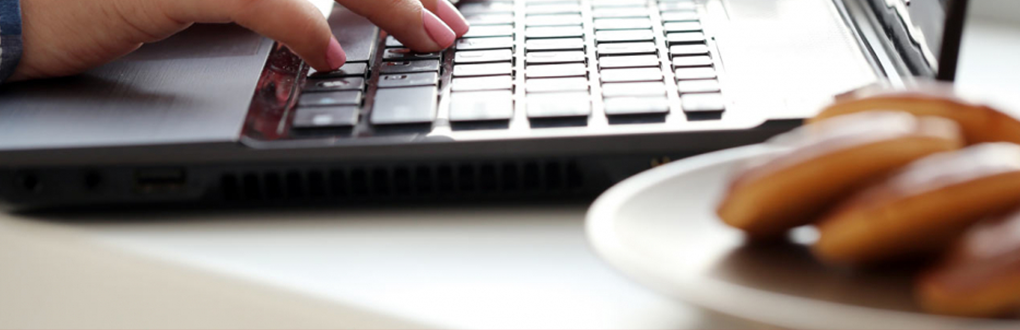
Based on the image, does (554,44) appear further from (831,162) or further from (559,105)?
(831,162)

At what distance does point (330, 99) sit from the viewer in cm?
53

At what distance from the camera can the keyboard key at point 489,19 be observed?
66 centimetres

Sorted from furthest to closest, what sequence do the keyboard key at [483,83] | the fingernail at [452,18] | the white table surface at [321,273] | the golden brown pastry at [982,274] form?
1. the fingernail at [452,18]
2. the keyboard key at [483,83]
3. the white table surface at [321,273]
4. the golden brown pastry at [982,274]

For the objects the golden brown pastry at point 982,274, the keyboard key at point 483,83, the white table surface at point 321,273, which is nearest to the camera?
the golden brown pastry at point 982,274

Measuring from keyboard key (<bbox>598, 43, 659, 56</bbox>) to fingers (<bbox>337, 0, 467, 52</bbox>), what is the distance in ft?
0.31

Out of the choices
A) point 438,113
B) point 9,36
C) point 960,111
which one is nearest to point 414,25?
point 438,113

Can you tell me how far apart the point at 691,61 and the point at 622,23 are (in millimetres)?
92

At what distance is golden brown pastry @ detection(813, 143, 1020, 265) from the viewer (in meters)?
0.30

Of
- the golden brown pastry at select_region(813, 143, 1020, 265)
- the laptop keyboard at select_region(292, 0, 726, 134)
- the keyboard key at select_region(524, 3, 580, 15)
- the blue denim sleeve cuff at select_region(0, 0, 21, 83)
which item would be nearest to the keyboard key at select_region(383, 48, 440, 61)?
the laptop keyboard at select_region(292, 0, 726, 134)

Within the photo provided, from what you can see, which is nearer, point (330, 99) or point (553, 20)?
point (330, 99)

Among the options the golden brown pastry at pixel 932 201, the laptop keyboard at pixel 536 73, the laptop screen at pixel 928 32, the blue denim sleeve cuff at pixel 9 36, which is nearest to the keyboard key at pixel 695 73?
the laptop keyboard at pixel 536 73

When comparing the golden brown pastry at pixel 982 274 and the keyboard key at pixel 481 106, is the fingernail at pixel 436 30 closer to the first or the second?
the keyboard key at pixel 481 106

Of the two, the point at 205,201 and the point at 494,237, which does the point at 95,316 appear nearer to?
the point at 205,201

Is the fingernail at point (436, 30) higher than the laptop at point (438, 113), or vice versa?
the fingernail at point (436, 30)
